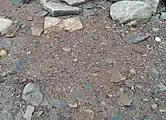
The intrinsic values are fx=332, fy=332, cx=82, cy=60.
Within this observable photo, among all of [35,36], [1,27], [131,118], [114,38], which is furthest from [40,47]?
[131,118]

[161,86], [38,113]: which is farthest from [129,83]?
[38,113]

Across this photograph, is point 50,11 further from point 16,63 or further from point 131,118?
point 131,118

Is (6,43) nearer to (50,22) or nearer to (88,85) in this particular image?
(50,22)

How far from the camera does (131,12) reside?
2506 mm

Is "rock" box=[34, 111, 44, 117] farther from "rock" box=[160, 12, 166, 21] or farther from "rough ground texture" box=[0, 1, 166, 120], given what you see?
"rock" box=[160, 12, 166, 21]

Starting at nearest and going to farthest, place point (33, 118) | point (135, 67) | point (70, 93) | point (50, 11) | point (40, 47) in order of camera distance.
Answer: point (33, 118) → point (70, 93) → point (135, 67) → point (40, 47) → point (50, 11)

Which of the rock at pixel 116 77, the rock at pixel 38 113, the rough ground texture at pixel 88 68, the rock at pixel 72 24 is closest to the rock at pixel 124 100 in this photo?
the rough ground texture at pixel 88 68

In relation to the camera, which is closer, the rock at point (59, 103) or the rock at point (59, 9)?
the rock at point (59, 103)

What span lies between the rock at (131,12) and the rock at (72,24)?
27 centimetres

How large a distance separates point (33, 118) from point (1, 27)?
2.82 feet

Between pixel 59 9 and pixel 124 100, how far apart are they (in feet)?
3.11

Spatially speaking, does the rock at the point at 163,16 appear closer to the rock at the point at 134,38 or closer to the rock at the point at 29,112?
the rock at the point at 134,38

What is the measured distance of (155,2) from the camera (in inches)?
106

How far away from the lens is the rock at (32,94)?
1979mm
